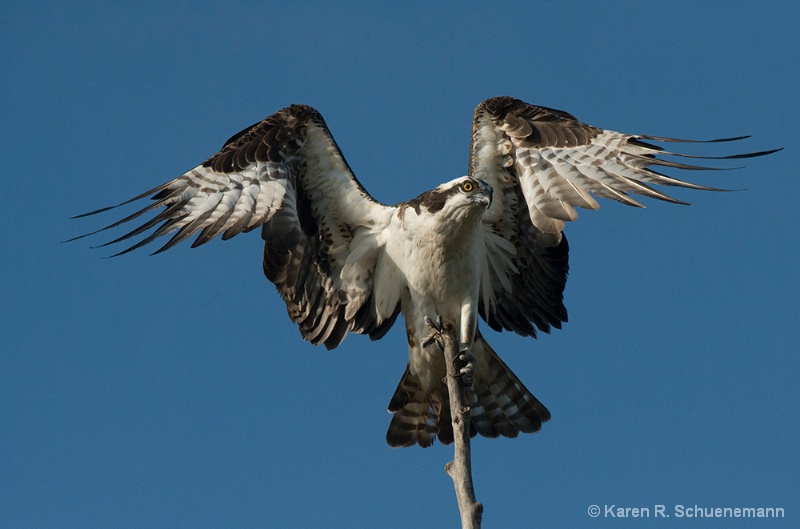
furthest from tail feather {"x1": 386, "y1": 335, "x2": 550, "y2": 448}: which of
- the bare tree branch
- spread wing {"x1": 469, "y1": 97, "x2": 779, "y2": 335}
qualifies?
the bare tree branch

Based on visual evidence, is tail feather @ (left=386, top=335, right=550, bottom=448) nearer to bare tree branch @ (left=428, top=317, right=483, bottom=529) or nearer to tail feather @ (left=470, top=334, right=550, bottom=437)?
tail feather @ (left=470, top=334, right=550, bottom=437)

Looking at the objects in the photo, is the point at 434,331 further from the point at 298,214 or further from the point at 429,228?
the point at 298,214

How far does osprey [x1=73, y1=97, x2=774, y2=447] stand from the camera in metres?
9.26

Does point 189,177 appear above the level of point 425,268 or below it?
above

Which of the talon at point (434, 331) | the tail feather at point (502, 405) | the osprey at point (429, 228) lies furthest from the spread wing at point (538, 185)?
the talon at point (434, 331)

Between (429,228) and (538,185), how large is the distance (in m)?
1.08

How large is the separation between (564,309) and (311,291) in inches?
95.3

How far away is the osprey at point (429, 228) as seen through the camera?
9.26 m

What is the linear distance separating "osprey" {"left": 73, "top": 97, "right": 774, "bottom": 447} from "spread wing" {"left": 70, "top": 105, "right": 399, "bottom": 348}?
12mm

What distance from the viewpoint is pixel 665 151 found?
8.97 meters

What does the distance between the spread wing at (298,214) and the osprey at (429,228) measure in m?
0.01

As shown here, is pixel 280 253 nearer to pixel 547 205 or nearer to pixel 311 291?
pixel 311 291

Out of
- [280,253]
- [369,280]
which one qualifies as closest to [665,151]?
[369,280]

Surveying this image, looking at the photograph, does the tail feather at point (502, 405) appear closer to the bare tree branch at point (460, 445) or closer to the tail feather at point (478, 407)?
the tail feather at point (478, 407)
